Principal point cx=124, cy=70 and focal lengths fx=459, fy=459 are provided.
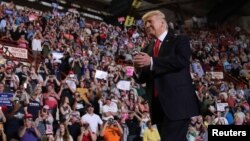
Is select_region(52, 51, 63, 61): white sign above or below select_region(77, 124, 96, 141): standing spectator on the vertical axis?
above

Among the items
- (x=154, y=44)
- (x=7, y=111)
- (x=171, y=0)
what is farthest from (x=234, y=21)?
(x=154, y=44)

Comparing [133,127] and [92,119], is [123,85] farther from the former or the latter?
[92,119]

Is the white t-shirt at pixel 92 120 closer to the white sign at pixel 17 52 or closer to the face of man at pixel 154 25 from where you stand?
the white sign at pixel 17 52

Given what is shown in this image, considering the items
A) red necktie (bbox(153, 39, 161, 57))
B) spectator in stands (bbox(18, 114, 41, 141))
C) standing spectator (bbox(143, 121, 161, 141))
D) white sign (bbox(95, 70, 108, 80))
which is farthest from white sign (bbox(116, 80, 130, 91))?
red necktie (bbox(153, 39, 161, 57))

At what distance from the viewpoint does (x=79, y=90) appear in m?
11.2

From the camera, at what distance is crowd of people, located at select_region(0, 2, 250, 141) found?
9.14 m

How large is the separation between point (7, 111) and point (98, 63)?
4764mm

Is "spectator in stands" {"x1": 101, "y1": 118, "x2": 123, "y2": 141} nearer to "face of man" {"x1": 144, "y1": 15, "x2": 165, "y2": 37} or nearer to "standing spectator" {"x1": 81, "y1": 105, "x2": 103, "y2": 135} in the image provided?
"standing spectator" {"x1": 81, "y1": 105, "x2": 103, "y2": 135}

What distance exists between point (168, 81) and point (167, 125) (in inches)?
13.0

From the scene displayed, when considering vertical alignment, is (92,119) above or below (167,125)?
below

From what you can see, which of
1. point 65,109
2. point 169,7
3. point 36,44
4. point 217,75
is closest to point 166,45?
point 65,109

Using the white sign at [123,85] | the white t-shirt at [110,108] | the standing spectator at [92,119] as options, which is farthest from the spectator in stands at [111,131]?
the white sign at [123,85]

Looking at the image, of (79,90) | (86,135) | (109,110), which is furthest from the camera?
(79,90)

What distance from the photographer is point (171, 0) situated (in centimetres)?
2656
